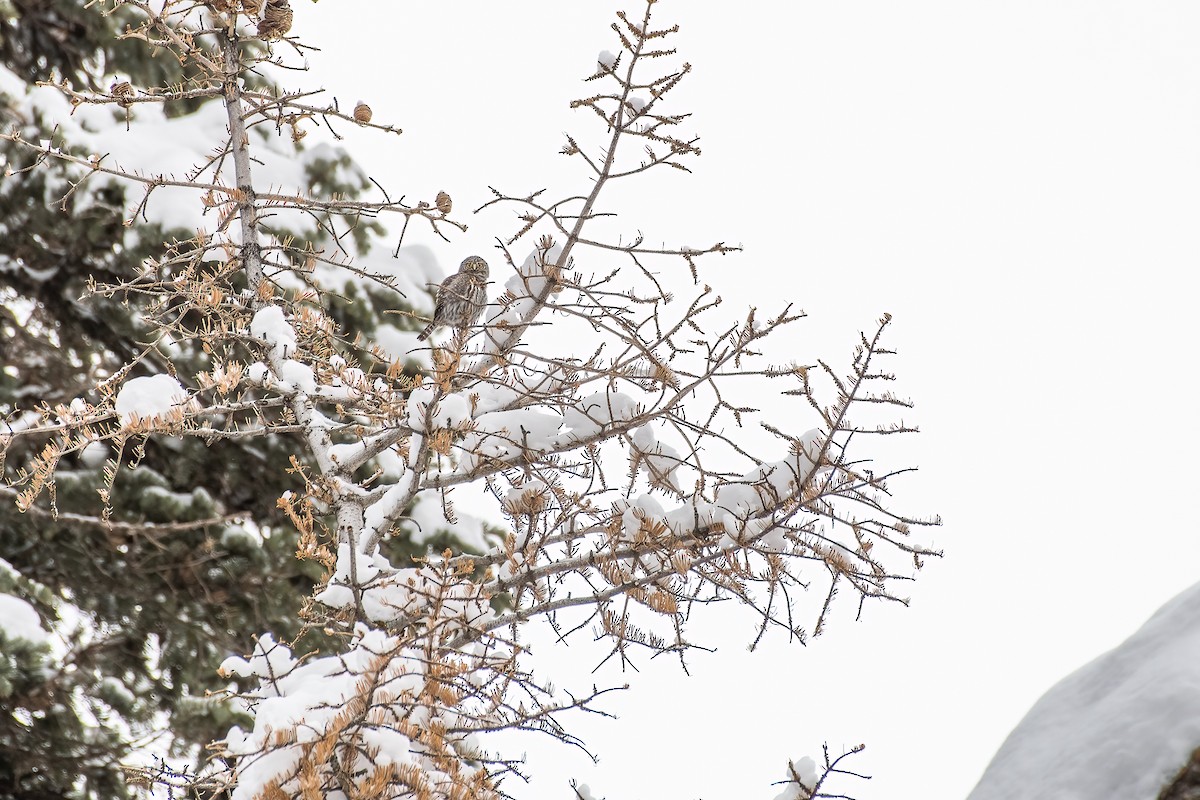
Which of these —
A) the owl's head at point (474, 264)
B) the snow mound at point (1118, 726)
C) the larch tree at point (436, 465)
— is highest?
the owl's head at point (474, 264)

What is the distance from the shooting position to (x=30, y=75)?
22.3 feet

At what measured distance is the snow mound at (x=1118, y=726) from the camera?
94.9 inches

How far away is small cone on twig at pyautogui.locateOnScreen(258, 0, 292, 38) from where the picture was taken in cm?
310

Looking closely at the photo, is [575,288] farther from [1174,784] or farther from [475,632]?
[1174,784]

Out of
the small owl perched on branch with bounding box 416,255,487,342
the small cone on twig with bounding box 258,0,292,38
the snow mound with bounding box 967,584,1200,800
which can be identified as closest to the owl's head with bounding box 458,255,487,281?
the small owl perched on branch with bounding box 416,255,487,342

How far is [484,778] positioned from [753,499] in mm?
1071

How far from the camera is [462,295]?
3115 millimetres

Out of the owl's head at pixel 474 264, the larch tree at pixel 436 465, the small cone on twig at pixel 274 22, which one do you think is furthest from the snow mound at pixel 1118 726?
the small cone on twig at pixel 274 22

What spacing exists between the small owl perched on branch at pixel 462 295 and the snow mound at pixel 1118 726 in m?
2.00

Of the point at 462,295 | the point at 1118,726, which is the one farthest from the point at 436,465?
the point at 1118,726

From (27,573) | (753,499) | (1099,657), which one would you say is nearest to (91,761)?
(27,573)

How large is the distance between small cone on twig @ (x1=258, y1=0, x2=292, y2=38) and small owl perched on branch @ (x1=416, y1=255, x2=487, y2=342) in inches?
37.7

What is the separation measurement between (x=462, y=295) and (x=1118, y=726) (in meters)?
2.24

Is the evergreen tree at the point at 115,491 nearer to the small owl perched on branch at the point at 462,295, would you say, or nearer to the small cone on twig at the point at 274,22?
the small owl perched on branch at the point at 462,295
